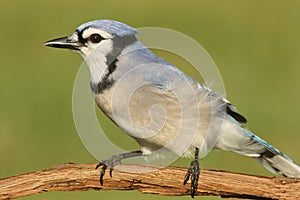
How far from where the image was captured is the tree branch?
441cm

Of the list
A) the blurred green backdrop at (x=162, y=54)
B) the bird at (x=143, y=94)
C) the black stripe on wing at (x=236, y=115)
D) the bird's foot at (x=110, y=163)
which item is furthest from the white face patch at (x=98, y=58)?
the blurred green backdrop at (x=162, y=54)

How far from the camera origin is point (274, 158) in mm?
5305

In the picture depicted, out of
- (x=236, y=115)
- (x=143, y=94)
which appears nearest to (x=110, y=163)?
(x=143, y=94)

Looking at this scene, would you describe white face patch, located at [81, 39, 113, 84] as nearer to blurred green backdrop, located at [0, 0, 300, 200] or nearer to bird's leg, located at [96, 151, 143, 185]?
bird's leg, located at [96, 151, 143, 185]

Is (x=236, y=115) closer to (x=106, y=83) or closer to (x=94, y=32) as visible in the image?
(x=106, y=83)

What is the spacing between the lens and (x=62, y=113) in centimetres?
855

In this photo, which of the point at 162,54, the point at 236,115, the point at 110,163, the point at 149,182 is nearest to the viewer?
the point at 149,182

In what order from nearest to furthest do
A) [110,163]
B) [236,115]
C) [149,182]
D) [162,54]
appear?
[149,182] < [110,163] < [236,115] < [162,54]

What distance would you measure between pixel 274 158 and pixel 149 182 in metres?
1.04

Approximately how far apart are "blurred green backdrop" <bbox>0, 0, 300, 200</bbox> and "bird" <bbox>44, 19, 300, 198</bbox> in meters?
2.30

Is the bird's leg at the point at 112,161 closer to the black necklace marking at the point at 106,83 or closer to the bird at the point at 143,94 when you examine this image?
the bird at the point at 143,94

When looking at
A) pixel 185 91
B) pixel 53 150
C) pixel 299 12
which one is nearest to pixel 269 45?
pixel 299 12

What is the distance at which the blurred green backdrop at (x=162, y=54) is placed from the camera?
25.8 feet

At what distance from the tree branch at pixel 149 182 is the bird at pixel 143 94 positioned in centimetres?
6
